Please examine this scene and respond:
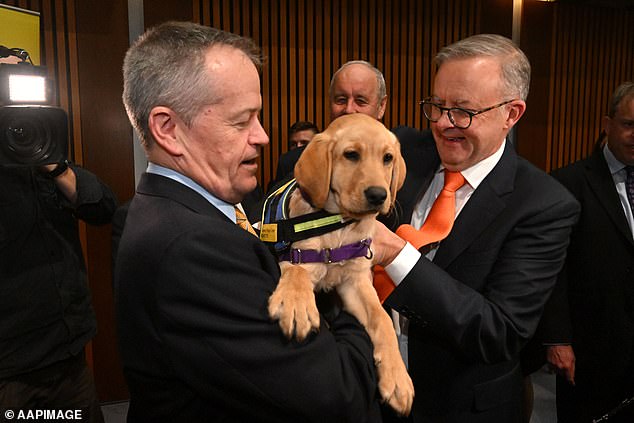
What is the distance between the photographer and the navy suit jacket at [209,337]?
3.31ft

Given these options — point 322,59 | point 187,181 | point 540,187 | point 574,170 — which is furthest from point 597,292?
point 322,59

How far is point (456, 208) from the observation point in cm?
190

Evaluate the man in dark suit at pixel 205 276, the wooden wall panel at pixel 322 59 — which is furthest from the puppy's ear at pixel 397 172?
the wooden wall panel at pixel 322 59

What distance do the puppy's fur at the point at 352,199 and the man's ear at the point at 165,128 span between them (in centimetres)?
46

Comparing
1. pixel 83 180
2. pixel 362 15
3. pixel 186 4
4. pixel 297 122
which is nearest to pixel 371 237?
pixel 83 180

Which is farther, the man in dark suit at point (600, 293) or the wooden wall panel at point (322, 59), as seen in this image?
the wooden wall panel at point (322, 59)

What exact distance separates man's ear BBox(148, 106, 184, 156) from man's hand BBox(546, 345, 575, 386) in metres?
2.45

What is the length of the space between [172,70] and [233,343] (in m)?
0.63

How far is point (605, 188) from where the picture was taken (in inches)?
115

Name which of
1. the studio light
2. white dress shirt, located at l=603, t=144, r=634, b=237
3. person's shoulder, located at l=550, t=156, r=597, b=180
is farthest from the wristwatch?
white dress shirt, located at l=603, t=144, r=634, b=237

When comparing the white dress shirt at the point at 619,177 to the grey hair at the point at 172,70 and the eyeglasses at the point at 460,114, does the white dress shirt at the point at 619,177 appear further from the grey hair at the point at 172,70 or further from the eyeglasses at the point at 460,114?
the grey hair at the point at 172,70

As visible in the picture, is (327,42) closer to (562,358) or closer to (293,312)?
(562,358)

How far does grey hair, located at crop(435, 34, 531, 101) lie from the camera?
71.1 inches

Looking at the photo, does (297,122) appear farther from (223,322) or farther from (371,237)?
(223,322)
